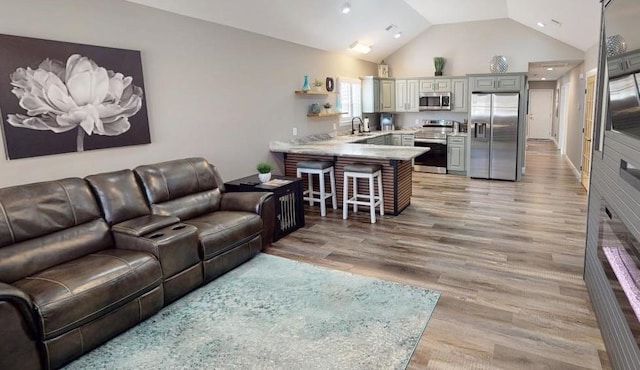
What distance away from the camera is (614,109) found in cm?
230

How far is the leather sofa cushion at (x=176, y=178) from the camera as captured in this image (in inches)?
143

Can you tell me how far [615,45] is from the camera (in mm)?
2248

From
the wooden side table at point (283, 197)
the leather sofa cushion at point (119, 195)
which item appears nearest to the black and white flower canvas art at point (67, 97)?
the leather sofa cushion at point (119, 195)

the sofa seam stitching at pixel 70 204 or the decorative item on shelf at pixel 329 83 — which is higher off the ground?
the decorative item on shelf at pixel 329 83

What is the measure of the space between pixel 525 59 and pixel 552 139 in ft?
27.0

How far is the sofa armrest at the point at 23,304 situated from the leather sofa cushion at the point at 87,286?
35mm

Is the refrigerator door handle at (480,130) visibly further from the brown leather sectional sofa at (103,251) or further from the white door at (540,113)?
the white door at (540,113)

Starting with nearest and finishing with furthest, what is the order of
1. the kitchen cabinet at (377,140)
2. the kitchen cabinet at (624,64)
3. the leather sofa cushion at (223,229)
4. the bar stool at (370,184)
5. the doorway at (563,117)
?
1. the kitchen cabinet at (624,64)
2. the leather sofa cushion at (223,229)
3. the bar stool at (370,184)
4. the kitchen cabinet at (377,140)
5. the doorway at (563,117)

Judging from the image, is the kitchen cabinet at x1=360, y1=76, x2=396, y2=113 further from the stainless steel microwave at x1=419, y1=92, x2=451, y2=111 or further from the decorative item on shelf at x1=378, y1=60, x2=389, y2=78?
the stainless steel microwave at x1=419, y1=92, x2=451, y2=111

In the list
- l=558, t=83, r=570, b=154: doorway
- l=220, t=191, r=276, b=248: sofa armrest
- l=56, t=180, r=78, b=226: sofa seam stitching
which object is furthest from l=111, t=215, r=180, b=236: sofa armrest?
l=558, t=83, r=570, b=154: doorway

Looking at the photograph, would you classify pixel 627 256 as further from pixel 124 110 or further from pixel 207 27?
pixel 207 27

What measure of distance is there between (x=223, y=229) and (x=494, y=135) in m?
5.79

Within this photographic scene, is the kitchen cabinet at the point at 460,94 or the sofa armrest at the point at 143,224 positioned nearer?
the sofa armrest at the point at 143,224

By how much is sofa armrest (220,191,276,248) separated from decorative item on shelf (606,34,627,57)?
2970 mm
